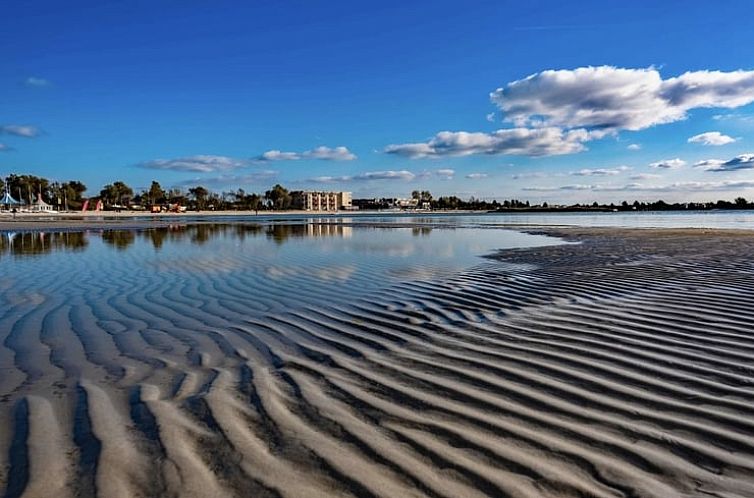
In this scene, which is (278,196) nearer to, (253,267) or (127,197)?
(127,197)

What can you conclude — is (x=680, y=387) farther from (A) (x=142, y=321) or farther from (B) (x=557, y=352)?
(A) (x=142, y=321)

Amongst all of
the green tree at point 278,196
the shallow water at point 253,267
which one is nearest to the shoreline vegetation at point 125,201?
the green tree at point 278,196

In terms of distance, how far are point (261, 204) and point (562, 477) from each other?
183617 mm

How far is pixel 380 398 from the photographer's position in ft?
12.9

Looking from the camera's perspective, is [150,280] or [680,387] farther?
[150,280]

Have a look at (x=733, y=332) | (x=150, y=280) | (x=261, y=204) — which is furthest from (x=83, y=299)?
(x=261, y=204)

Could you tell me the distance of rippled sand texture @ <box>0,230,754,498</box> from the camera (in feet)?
9.07

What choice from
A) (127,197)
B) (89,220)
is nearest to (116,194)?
(127,197)

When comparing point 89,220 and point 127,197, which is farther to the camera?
point 127,197

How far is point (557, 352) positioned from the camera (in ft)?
16.9

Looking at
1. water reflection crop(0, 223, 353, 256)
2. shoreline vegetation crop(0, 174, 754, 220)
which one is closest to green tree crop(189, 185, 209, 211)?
shoreline vegetation crop(0, 174, 754, 220)

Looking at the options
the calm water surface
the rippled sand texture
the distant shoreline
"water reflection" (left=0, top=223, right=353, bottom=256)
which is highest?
the distant shoreline

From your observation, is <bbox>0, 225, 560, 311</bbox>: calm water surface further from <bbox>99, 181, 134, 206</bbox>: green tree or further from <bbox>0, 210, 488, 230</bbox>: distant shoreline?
<bbox>99, 181, 134, 206</bbox>: green tree

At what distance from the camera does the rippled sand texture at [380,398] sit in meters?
2.76
